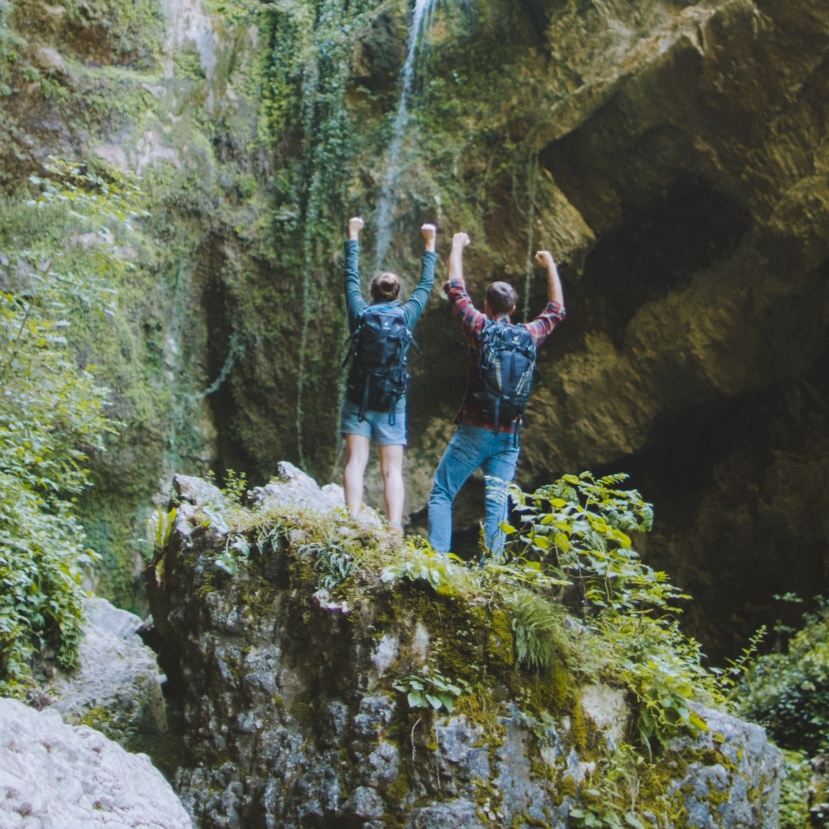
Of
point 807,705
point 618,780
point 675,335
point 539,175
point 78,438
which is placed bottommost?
point 618,780

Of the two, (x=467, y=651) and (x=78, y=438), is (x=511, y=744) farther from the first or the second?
(x=78, y=438)

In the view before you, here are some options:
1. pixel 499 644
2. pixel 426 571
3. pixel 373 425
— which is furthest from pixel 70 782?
pixel 373 425

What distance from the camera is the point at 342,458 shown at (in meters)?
9.83

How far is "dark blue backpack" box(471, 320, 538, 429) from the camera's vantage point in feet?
15.4

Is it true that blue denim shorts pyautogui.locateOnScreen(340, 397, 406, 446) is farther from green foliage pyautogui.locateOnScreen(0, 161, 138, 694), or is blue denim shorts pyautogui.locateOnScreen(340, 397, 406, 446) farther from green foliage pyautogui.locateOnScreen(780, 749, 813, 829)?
green foliage pyautogui.locateOnScreen(780, 749, 813, 829)

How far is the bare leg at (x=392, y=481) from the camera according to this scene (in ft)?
15.6

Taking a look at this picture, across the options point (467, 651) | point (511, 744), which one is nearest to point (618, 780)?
point (511, 744)

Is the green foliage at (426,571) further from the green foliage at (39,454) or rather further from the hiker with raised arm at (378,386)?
the green foliage at (39,454)

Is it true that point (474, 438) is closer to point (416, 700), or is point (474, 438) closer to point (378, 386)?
point (378, 386)

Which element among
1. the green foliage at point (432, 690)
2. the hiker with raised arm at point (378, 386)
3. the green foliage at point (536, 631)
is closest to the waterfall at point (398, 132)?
the hiker with raised arm at point (378, 386)

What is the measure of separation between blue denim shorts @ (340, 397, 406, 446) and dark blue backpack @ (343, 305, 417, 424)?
4 cm

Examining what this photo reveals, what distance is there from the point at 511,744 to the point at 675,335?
6966 millimetres

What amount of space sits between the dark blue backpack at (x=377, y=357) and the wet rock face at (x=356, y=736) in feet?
3.13

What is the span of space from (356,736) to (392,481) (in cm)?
174
